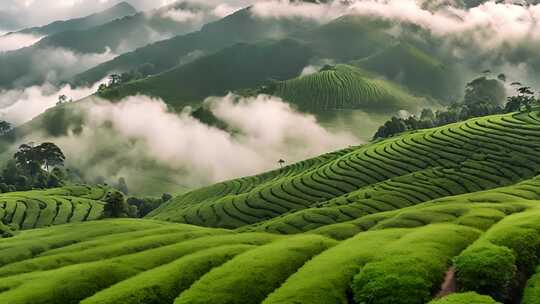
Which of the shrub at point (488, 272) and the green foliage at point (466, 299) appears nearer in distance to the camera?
the green foliage at point (466, 299)

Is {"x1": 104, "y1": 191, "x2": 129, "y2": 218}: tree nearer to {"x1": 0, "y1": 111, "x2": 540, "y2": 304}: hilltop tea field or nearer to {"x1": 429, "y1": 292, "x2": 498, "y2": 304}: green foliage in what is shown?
{"x1": 0, "y1": 111, "x2": 540, "y2": 304}: hilltop tea field

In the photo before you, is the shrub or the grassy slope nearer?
the shrub

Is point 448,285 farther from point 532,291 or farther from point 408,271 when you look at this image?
point 532,291

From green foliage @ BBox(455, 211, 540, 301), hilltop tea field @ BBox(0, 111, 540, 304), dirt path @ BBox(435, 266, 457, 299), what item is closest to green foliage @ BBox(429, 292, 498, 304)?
hilltop tea field @ BBox(0, 111, 540, 304)

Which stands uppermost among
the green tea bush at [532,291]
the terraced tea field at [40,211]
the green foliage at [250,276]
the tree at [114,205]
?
the green tea bush at [532,291]

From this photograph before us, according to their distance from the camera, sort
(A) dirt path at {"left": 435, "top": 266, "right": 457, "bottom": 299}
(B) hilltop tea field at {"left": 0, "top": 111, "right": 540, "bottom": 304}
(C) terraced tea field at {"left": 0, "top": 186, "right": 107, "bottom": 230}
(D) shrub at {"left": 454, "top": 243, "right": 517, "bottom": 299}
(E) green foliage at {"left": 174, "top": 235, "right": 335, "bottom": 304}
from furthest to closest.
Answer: (C) terraced tea field at {"left": 0, "top": 186, "right": 107, "bottom": 230}
(E) green foliage at {"left": 174, "top": 235, "right": 335, "bottom": 304}
(A) dirt path at {"left": 435, "top": 266, "right": 457, "bottom": 299}
(B) hilltop tea field at {"left": 0, "top": 111, "right": 540, "bottom": 304}
(D) shrub at {"left": 454, "top": 243, "right": 517, "bottom": 299}

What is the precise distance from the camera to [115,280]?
4962cm

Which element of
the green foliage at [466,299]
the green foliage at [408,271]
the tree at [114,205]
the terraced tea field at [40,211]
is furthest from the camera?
the terraced tea field at [40,211]

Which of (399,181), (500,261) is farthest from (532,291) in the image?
(399,181)

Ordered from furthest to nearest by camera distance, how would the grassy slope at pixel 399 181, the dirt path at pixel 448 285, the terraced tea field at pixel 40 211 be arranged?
the terraced tea field at pixel 40 211, the grassy slope at pixel 399 181, the dirt path at pixel 448 285

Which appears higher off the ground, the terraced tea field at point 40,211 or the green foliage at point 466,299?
the green foliage at point 466,299

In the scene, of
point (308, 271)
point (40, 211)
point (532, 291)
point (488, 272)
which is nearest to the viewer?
point (532, 291)

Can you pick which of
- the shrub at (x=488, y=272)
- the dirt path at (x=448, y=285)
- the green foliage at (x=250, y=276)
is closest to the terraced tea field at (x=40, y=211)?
the green foliage at (x=250, y=276)

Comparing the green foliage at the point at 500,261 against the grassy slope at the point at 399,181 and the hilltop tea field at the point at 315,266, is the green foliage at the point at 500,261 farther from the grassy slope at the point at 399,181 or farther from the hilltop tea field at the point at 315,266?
the grassy slope at the point at 399,181
